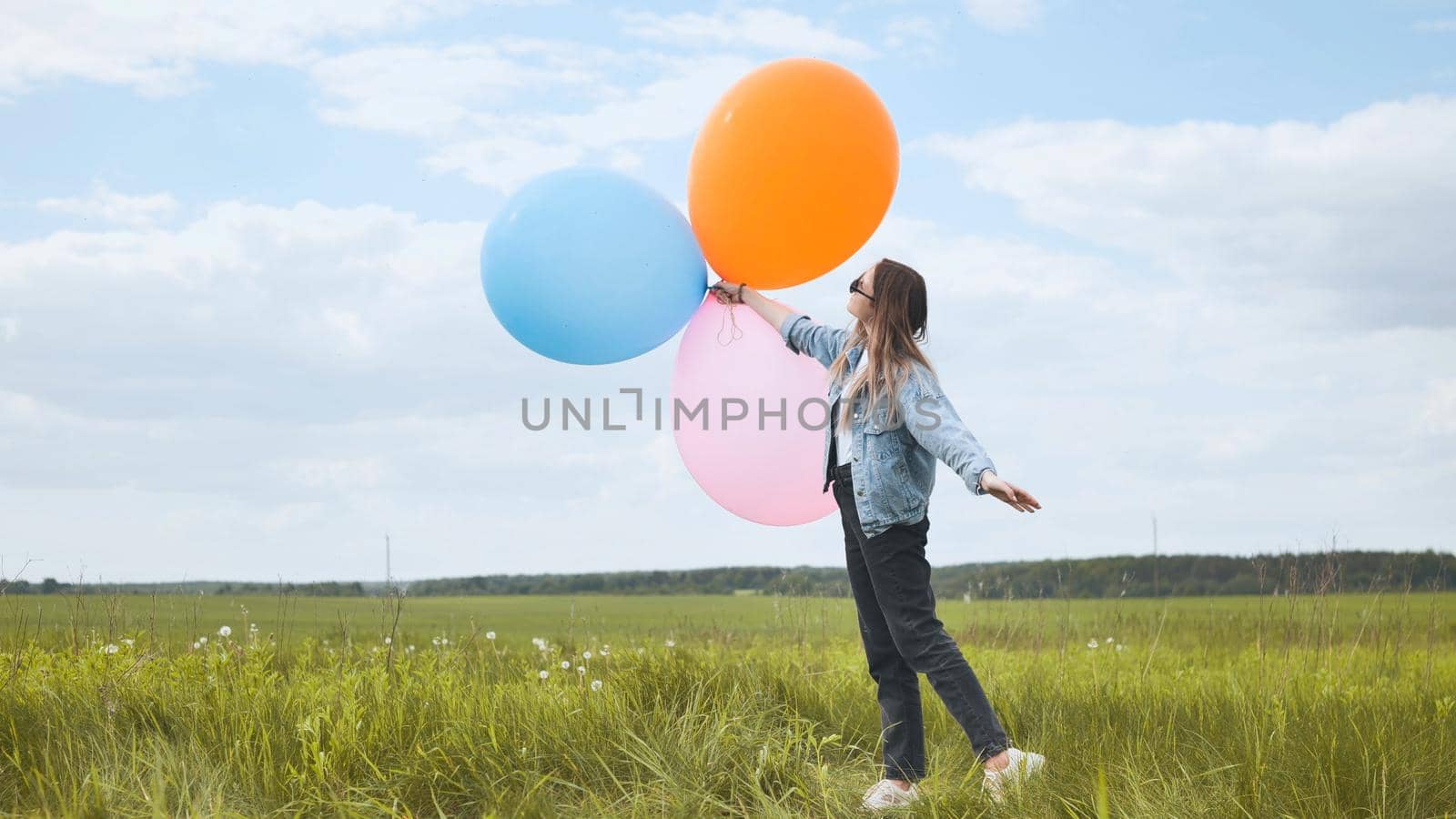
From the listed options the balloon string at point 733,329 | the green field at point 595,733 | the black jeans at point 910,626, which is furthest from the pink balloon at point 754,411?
the green field at point 595,733

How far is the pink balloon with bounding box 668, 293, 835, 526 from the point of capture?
390 centimetres

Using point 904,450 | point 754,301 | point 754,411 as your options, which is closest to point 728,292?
point 754,301

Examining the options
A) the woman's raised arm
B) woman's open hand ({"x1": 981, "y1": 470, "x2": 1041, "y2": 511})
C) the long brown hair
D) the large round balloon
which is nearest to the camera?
woman's open hand ({"x1": 981, "y1": 470, "x2": 1041, "y2": 511})

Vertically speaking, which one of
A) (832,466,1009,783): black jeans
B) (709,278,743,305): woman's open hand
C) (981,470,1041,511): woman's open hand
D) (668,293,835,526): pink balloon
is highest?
(709,278,743,305): woman's open hand

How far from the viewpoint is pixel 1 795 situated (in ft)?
10.4

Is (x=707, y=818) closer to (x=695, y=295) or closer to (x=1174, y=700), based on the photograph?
(x=695, y=295)

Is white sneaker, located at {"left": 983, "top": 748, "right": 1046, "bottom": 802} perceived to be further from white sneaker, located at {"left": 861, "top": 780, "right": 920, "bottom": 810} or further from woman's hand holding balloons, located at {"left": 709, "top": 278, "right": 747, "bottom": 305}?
woman's hand holding balloons, located at {"left": 709, "top": 278, "right": 747, "bottom": 305}

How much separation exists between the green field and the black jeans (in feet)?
0.57

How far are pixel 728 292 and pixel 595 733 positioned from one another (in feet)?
5.52

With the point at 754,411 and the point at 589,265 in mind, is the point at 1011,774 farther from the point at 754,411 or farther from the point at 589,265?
the point at 589,265

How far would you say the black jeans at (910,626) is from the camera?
3.16m

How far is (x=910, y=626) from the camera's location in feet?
10.4

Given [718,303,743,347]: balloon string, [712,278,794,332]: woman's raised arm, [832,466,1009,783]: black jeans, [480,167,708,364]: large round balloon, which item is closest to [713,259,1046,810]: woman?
[832,466,1009,783]: black jeans

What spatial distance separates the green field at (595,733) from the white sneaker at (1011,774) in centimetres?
6
